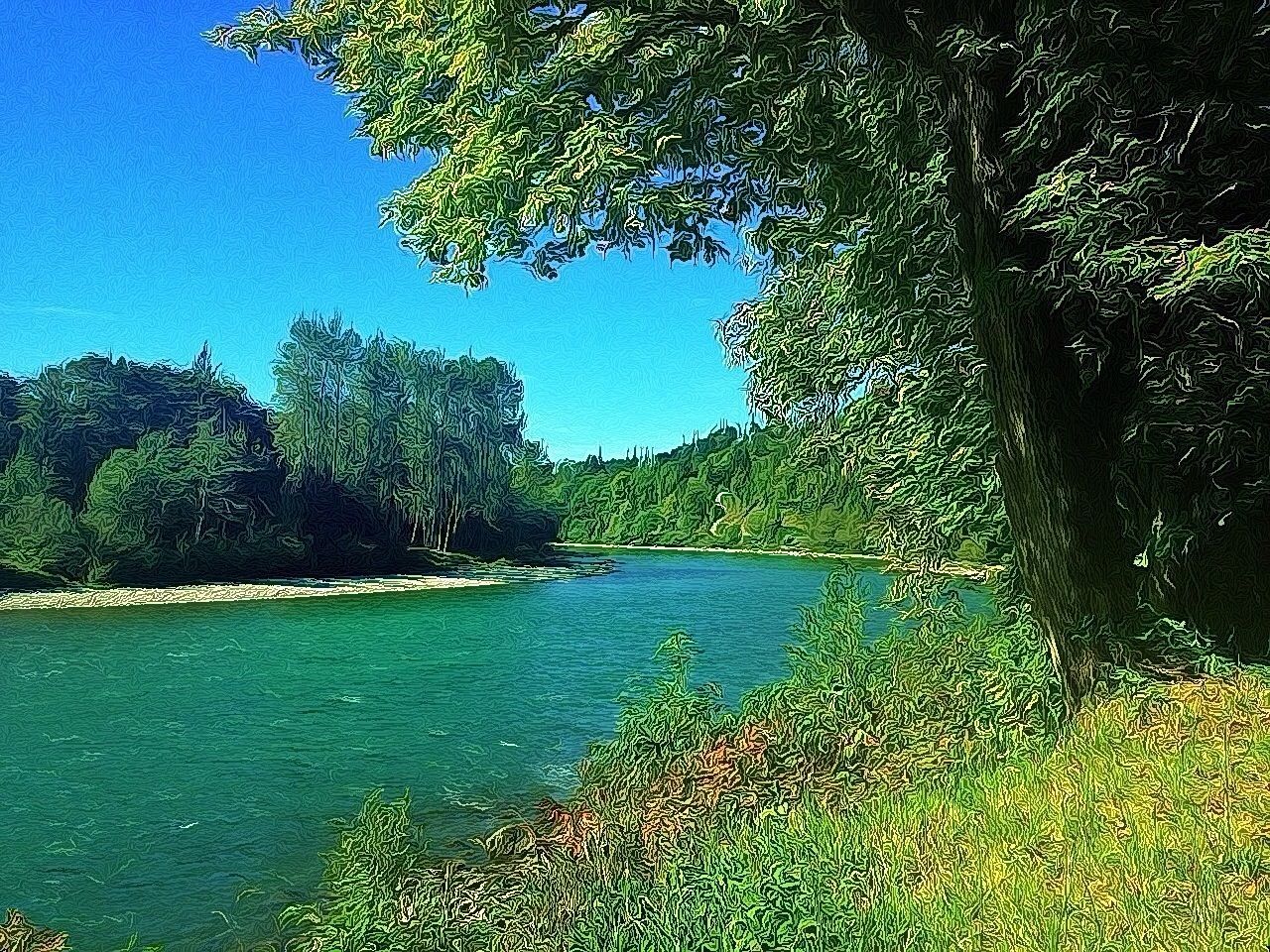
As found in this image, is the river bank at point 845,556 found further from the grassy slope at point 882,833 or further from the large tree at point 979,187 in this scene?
the large tree at point 979,187

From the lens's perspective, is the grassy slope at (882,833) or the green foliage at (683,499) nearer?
the grassy slope at (882,833)

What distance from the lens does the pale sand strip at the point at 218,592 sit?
3841 centimetres

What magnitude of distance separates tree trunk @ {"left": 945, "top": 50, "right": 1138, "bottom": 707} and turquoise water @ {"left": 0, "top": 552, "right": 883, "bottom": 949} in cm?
486

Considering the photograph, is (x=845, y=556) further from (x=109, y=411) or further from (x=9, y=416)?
(x=9, y=416)

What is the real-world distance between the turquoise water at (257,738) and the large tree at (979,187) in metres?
5.11

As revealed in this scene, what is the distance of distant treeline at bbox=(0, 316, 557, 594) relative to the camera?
45844 millimetres

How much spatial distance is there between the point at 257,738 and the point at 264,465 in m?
42.6

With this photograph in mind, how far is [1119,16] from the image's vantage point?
4.80 meters

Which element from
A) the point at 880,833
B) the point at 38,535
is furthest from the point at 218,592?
the point at 880,833

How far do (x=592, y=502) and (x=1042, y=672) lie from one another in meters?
123

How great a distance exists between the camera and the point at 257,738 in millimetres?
13406

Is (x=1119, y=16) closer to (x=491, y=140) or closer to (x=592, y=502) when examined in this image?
(x=491, y=140)

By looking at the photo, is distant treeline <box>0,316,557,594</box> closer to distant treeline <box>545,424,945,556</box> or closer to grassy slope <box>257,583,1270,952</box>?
distant treeline <box>545,424,945,556</box>

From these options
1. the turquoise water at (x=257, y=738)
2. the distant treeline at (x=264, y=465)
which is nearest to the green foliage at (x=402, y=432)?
the distant treeline at (x=264, y=465)
